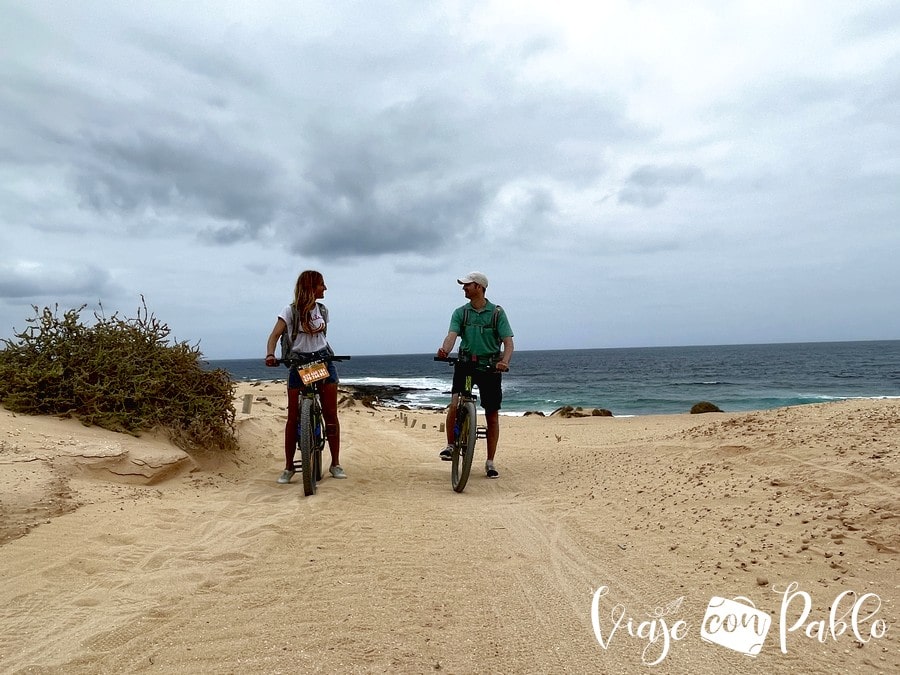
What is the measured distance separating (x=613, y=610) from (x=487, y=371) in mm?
3621

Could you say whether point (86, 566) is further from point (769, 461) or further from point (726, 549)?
point (769, 461)

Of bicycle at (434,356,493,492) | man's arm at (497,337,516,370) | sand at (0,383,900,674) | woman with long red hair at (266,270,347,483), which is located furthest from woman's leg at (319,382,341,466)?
man's arm at (497,337,516,370)

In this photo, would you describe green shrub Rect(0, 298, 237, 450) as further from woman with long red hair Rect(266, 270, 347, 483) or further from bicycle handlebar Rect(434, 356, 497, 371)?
bicycle handlebar Rect(434, 356, 497, 371)

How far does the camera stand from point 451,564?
368 cm

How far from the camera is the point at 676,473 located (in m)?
5.99

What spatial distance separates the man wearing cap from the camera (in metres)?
6.42

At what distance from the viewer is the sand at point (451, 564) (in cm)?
255

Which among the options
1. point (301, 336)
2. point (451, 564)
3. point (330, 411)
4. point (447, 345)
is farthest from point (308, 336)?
point (451, 564)

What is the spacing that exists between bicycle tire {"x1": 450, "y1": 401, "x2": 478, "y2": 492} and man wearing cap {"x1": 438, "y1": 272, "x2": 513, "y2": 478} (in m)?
0.16

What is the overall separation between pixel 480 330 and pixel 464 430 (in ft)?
3.79

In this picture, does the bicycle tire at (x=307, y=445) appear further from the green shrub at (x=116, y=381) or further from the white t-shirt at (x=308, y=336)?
the green shrub at (x=116, y=381)

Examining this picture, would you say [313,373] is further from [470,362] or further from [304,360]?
[470,362]

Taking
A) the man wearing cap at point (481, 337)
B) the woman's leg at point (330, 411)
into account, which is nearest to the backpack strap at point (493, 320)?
the man wearing cap at point (481, 337)

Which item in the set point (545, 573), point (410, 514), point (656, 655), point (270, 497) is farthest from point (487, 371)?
point (656, 655)
